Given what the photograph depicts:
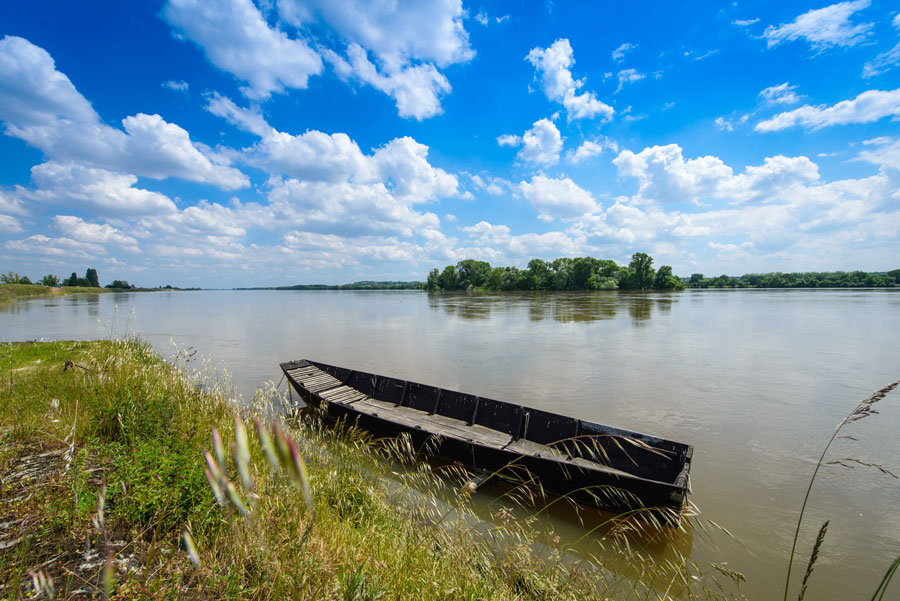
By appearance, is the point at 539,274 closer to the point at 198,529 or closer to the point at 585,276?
the point at 585,276

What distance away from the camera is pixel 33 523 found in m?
2.60

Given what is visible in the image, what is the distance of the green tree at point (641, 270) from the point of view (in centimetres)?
10344

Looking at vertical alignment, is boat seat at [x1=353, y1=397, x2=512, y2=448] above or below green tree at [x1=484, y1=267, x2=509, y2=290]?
below

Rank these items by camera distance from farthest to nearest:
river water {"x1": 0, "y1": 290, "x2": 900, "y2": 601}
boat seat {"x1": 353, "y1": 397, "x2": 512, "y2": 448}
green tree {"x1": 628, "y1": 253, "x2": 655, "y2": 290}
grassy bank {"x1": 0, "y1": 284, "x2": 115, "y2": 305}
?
green tree {"x1": 628, "y1": 253, "x2": 655, "y2": 290}
grassy bank {"x1": 0, "y1": 284, "x2": 115, "y2": 305}
boat seat {"x1": 353, "y1": 397, "x2": 512, "y2": 448}
river water {"x1": 0, "y1": 290, "x2": 900, "y2": 601}

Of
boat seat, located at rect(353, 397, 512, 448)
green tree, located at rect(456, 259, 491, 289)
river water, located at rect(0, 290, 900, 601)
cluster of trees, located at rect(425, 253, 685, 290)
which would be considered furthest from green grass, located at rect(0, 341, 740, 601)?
green tree, located at rect(456, 259, 491, 289)

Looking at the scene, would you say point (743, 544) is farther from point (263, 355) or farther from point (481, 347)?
point (263, 355)

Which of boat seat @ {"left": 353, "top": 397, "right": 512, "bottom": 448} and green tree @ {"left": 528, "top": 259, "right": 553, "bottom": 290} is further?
green tree @ {"left": 528, "top": 259, "right": 553, "bottom": 290}

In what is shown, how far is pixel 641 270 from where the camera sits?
104688 millimetres

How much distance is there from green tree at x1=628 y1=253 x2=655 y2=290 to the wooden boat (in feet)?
356

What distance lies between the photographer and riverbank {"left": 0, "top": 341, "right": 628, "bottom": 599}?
226cm

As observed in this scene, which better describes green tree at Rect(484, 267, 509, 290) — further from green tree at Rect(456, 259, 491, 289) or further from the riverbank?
the riverbank

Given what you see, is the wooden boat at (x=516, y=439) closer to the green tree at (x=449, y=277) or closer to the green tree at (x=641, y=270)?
the green tree at (x=641, y=270)

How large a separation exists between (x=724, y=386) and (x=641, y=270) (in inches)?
4007

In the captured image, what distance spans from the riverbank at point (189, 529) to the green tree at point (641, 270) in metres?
113
